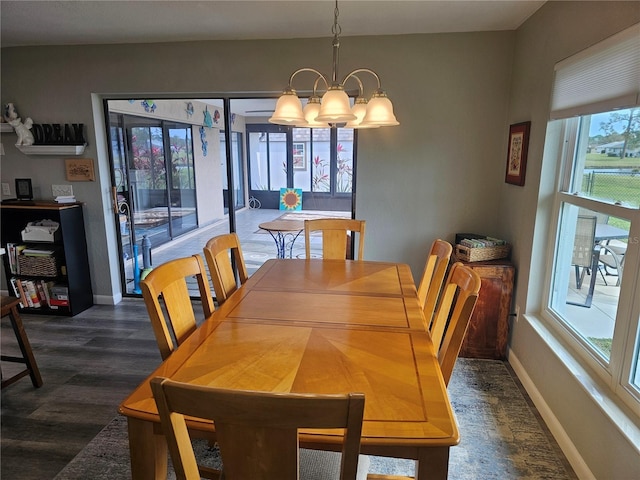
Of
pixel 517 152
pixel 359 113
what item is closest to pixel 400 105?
pixel 517 152

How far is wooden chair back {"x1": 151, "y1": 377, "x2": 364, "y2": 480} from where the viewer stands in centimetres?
77

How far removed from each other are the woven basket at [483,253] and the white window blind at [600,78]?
103 centimetres

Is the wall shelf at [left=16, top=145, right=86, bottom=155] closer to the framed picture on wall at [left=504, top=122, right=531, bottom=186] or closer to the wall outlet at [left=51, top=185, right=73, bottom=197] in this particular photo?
the wall outlet at [left=51, top=185, right=73, bottom=197]

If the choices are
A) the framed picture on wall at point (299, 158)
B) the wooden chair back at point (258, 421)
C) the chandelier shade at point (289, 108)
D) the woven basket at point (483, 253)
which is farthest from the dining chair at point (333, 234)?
the framed picture on wall at point (299, 158)

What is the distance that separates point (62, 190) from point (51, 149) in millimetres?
398

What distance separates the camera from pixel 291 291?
6.87ft

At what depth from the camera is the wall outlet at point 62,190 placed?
3857 millimetres

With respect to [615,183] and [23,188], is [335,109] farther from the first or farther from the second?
[23,188]

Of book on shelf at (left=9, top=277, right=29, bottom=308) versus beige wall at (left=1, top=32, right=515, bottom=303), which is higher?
beige wall at (left=1, top=32, right=515, bottom=303)

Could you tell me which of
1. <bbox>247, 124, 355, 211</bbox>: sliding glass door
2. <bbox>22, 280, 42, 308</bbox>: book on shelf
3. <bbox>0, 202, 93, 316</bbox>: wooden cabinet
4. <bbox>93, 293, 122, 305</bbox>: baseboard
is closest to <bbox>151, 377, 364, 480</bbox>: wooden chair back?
<bbox>0, 202, 93, 316</bbox>: wooden cabinet

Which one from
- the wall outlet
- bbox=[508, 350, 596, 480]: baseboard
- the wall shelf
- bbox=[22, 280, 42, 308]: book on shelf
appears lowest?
bbox=[508, 350, 596, 480]: baseboard

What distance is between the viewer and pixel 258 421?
796 mm

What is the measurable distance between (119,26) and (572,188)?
11.1 ft

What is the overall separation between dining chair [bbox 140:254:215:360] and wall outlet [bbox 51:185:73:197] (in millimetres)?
2772
